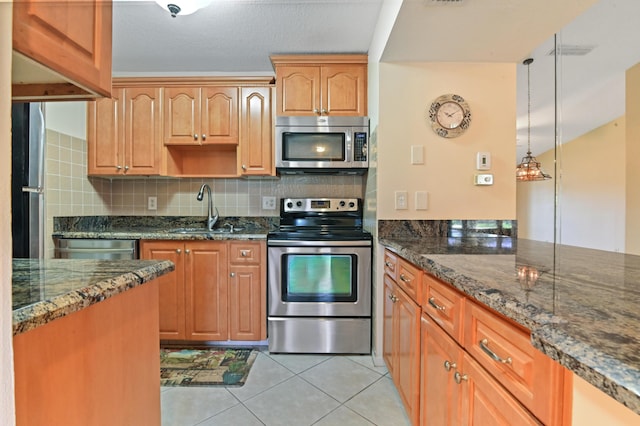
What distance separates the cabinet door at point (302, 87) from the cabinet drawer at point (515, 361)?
192 cm

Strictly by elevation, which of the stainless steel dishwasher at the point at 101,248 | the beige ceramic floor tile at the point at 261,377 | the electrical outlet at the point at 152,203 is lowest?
the beige ceramic floor tile at the point at 261,377

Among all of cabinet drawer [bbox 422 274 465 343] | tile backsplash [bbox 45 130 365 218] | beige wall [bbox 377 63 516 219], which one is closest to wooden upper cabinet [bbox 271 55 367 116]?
beige wall [bbox 377 63 516 219]

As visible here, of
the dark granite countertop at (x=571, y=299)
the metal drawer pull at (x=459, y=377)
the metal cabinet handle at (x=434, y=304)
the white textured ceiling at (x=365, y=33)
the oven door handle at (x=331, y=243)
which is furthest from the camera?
the oven door handle at (x=331, y=243)

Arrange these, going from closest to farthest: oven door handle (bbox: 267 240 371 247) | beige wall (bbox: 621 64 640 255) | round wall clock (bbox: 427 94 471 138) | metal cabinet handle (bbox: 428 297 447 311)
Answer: metal cabinet handle (bbox: 428 297 447 311) < round wall clock (bbox: 427 94 471 138) < oven door handle (bbox: 267 240 371 247) < beige wall (bbox: 621 64 640 255)

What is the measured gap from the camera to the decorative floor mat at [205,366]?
1.78 meters

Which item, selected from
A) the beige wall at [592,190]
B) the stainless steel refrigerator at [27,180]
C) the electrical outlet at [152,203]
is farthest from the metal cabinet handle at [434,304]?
the beige wall at [592,190]

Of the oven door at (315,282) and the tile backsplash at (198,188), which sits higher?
the tile backsplash at (198,188)

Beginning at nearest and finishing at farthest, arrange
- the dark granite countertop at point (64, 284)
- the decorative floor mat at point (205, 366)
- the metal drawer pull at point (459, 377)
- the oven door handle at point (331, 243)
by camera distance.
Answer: the dark granite countertop at point (64, 284) < the metal drawer pull at point (459, 377) < the decorative floor mat at point (205, 366) < the oven door handle at point (331, 243)

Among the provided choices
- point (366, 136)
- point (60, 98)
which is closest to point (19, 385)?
point (60, 98)

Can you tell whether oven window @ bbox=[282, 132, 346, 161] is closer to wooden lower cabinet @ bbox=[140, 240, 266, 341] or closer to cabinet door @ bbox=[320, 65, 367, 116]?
cabinet door @ bbox=[320, 65, 367, 116]

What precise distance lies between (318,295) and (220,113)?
1.71 meters

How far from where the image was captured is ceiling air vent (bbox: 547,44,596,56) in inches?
95.0

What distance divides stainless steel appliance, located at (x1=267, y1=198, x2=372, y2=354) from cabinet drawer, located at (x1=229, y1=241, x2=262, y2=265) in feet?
0.41

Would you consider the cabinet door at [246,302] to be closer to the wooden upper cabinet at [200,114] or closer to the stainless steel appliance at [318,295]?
the stainless steel appliance at [318,295]
